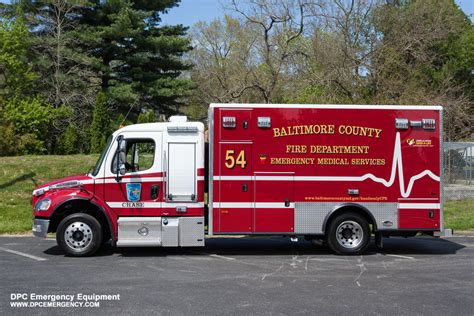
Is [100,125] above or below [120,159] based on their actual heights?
above

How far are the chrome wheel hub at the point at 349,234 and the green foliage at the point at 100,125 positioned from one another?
19.3 metres

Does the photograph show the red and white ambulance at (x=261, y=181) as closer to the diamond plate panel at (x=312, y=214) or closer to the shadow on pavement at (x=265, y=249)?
the diamond plate panel at (x=312, y=214)

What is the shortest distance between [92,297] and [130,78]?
1073 inches

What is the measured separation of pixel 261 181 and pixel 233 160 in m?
0.68

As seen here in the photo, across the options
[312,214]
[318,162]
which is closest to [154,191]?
[312,214]

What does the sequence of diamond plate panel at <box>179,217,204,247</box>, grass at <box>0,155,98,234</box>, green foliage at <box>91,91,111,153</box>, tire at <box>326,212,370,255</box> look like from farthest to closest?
green foliage at <box>91,91,111,153</box> → grass at <box>0,155,98,234</box> → tire at <box>326,212,370,255</box> → diamond plate panel at <box>179,217,204,247</box>

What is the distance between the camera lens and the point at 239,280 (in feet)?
27.9

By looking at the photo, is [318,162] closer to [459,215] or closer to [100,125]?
[459,215]

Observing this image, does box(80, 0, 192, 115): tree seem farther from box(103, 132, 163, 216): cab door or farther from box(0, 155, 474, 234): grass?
box(103, 132, 163, 216): cab door

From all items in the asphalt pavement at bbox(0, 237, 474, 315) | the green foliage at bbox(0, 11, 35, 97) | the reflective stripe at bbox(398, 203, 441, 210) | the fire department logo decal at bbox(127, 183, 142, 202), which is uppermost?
the green foliage at bbox(0, 11, 35, 97)

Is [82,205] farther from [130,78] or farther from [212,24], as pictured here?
[212,24]

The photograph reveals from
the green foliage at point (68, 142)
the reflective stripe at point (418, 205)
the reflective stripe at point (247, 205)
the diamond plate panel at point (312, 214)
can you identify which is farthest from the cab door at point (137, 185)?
the green foliage at point (68, 142)

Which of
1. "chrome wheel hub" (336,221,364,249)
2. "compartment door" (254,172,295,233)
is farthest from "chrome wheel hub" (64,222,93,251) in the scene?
"chrome wheel hub" (336,221,364,249)

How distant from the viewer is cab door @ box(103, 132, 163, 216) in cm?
1042
